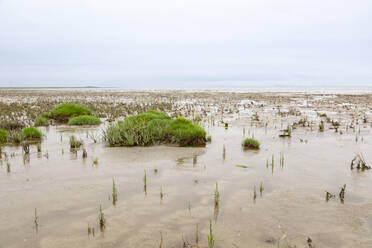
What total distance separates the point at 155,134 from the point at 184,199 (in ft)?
14.3

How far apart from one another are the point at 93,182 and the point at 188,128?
12.5ft

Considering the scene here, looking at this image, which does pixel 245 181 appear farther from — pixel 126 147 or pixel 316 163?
pixel 126 147

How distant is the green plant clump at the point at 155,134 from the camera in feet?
25.5

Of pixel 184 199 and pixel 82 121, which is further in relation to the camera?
pixel 82 121

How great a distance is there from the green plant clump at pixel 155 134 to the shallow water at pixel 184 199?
72cm

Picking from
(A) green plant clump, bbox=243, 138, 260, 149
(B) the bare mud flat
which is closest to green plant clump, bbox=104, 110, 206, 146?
(B) the bare mud flat

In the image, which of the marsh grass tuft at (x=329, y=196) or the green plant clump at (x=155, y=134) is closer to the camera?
the marsh grass tuft at (x=329, y=196)

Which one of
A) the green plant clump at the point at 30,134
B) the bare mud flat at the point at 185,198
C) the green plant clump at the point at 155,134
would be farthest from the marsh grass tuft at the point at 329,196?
the green plant clump at the point at 30,134

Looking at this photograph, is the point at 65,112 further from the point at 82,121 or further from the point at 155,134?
the point at 155,134

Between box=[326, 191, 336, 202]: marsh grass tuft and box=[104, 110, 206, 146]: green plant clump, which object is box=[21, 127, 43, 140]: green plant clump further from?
box=[326, 191, 336, 202]: marsh grass tuft

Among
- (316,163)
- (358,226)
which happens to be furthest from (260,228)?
(316,163)

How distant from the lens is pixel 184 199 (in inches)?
162

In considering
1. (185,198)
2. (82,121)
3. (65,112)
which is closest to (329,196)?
(185,198)

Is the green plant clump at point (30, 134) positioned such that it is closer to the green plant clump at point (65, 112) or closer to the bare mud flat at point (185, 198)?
the bare mud flat at point (185, 198)
